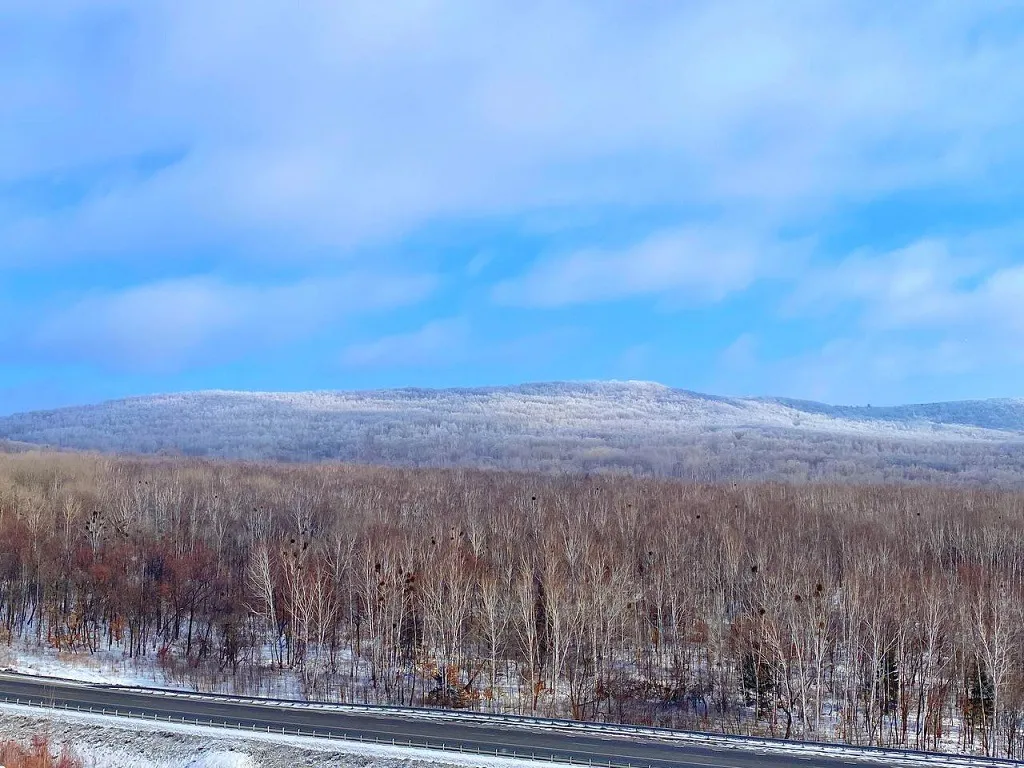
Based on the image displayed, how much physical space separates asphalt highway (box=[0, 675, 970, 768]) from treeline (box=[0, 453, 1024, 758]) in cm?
924

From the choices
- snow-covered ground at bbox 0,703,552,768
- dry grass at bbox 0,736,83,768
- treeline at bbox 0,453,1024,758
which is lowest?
dry grass at bbox 0,736,83,768

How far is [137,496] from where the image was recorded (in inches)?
3661

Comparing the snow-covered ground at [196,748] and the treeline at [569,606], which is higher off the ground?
the treeline at [569,606]

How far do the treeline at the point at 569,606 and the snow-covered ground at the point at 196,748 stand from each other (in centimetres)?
1455

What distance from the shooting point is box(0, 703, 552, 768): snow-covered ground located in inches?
1384

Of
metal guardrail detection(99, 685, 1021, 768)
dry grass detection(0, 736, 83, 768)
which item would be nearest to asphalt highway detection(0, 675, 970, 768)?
metal guardrail detection(99, 685, 1021, 768)

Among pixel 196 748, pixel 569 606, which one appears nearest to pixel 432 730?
pixel 196 748

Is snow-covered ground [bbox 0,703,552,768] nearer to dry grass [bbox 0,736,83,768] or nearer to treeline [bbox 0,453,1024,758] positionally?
dry grass [bbox 0,736,83,768]

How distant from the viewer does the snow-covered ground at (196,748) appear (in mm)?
35156

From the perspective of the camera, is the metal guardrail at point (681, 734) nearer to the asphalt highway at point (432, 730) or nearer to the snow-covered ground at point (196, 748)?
the asphalt highway at point (432, 730)

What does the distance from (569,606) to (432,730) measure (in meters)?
17.2

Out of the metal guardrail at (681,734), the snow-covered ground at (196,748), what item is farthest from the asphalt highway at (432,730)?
the snow-covered ground at (196,748)

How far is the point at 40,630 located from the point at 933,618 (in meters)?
61.3

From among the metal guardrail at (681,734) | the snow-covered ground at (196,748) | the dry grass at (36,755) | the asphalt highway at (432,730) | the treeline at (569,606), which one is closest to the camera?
the snow-covered ground at (196,748)
